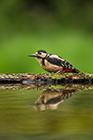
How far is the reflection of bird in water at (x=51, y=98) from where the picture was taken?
14.9 feet

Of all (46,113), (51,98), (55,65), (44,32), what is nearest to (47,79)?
(55,65)

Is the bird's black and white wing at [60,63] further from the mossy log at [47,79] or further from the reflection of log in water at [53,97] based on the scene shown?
the reflection of log in water at [53,97]

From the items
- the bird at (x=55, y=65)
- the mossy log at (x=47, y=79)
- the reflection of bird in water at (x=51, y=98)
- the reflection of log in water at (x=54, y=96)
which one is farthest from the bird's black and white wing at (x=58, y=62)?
the reflection of bird in water at (x=51, y=98)

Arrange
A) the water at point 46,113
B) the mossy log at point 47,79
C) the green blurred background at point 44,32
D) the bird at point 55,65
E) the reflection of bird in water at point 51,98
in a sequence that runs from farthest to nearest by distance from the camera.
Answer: the green blurred background at point 44,32 → the bird at point 55,65 → the mossy log at point 47,79 → the reflection of bird in water at point 51,98 → the water at point 46,113

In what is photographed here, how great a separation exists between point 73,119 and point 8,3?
1133cm

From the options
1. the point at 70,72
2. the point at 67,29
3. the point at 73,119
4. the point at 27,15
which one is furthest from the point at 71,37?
the point at 73,119

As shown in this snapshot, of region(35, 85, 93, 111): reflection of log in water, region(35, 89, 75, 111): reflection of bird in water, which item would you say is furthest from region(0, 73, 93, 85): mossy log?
region(35, 89, 75, 111): reflection of bird in water

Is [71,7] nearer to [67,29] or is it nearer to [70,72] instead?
[67,29]

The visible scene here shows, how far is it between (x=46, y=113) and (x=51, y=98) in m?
0.75

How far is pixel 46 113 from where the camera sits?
4211 mm

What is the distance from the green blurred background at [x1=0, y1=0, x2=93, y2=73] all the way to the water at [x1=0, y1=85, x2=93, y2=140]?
4.98 metres

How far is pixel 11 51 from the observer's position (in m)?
12.1

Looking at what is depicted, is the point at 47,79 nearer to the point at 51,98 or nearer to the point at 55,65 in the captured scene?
the point at 55,65

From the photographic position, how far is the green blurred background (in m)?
11.3
